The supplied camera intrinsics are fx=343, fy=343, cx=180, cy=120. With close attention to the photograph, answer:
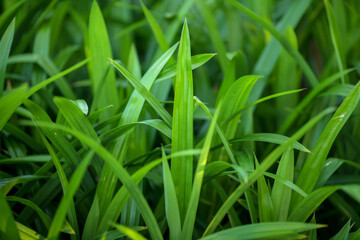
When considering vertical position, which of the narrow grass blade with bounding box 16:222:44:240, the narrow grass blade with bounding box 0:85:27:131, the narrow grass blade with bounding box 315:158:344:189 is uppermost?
the narrow grass blade with bounding box 0:85:27:131

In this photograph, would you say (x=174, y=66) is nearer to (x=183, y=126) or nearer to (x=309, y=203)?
(x=183, y=126)

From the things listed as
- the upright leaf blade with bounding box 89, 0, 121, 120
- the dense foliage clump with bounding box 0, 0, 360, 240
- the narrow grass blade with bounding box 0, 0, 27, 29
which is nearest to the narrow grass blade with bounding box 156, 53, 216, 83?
the dense foliage clump with bounding box 0, 0, 360, 240

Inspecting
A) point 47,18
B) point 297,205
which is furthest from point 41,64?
point 297,205

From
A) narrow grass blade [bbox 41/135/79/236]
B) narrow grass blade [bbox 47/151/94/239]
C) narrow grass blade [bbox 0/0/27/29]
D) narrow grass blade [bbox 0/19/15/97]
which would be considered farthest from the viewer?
narrow grass blade [bbox 0/0/27/29]

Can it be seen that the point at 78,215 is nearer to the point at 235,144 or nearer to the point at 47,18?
the point at 235,144

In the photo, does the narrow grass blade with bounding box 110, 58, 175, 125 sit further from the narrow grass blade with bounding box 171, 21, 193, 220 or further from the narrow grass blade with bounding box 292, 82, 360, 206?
the narrow grass blade with bounding box 292, 82, 360, 206

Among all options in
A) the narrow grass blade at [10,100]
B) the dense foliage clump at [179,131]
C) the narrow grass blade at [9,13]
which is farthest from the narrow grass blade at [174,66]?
the narrow grass blade at [9,13]

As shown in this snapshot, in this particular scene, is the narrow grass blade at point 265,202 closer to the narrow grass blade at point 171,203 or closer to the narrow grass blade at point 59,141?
the narrow grass blade at point 171,203
